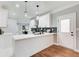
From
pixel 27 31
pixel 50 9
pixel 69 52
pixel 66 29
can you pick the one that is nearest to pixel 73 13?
pixel 66 29

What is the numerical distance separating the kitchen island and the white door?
28 centimetres

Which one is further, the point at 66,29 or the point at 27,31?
the point at 66,29

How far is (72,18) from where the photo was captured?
10.2ft

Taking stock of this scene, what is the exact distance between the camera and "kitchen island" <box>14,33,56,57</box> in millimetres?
2260

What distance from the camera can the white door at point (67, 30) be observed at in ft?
9.46

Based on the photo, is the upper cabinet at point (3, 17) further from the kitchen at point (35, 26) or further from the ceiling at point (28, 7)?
the ceiling at point (28, 7)

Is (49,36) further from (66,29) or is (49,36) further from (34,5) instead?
(34,5)

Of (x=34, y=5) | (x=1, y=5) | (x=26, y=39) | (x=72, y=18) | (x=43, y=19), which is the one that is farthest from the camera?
(x=72, y=18)

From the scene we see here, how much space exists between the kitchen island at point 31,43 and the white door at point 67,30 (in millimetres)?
283

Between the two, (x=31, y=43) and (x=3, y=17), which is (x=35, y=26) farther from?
(x=3, y=17)

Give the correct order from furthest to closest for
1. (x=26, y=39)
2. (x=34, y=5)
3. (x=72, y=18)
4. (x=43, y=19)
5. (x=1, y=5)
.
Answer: (x=72, y=18) < (x=43, y=19) < (x=34, y=5) < (x=26, y=39) < (x=1, y=5)

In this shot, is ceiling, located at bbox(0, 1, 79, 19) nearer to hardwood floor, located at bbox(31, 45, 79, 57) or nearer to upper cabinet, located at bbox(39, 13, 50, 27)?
upper cabinet, located at bbox(39, 13, 50, 27)

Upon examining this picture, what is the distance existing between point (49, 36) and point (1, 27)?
1.43 m

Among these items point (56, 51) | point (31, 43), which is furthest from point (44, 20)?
point (56, 51)
